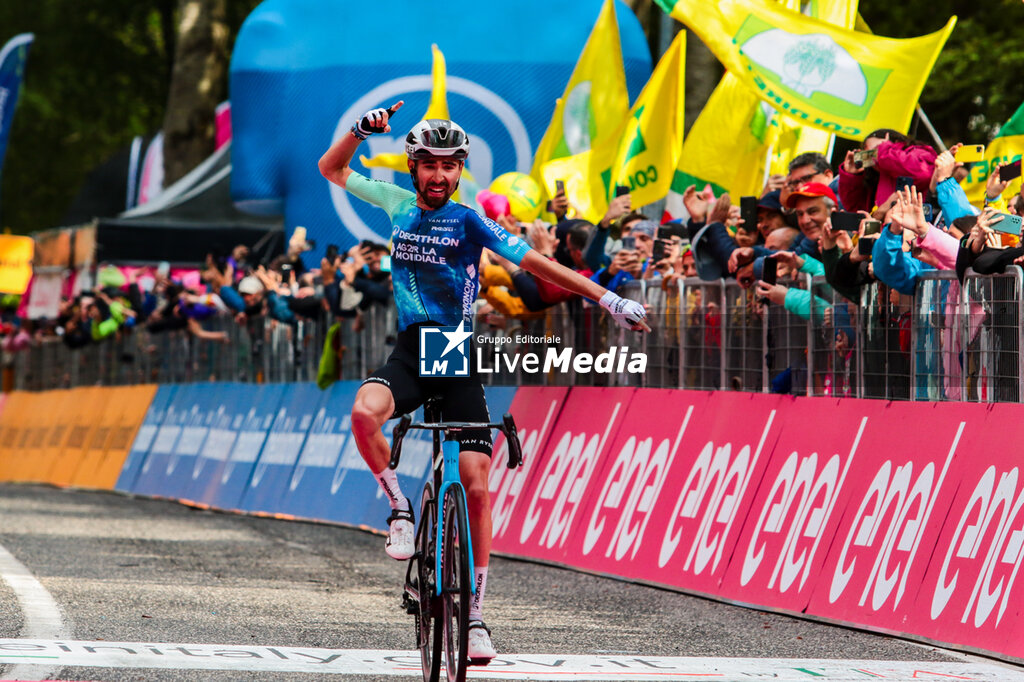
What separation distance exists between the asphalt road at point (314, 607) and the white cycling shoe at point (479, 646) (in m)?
0.66

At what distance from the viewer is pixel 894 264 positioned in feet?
34.8

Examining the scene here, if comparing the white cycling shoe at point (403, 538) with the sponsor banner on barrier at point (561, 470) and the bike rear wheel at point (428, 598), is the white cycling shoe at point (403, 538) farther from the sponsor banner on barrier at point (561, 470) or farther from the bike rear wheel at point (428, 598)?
the sponsor banner on barrier at point (561, 470)

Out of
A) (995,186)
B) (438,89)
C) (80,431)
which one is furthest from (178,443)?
(995,186)

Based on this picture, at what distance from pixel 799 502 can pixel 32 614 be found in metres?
4.36

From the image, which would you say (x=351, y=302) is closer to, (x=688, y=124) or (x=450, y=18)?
(x=450, y=18)

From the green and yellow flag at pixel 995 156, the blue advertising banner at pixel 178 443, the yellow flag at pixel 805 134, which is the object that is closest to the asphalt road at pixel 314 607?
the green and yellow flag at pixel 995 156

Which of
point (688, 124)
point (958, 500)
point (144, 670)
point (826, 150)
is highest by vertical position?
point (688, 124)

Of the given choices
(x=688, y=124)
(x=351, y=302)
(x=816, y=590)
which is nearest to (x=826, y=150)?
(x=351, y=302)

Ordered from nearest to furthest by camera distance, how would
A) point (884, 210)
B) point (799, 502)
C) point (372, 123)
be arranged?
point (372, 123) → point (799, 502) → point (884, 210)

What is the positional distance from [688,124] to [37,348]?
12.2m

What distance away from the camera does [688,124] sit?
27.1m

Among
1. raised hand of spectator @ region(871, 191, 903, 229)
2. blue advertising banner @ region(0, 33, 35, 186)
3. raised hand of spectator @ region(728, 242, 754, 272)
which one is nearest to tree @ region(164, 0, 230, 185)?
blue advertising banner @ region(0, 33, 35, 186)

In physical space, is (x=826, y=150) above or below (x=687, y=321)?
above

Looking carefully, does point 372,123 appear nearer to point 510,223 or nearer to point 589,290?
point 589,290
